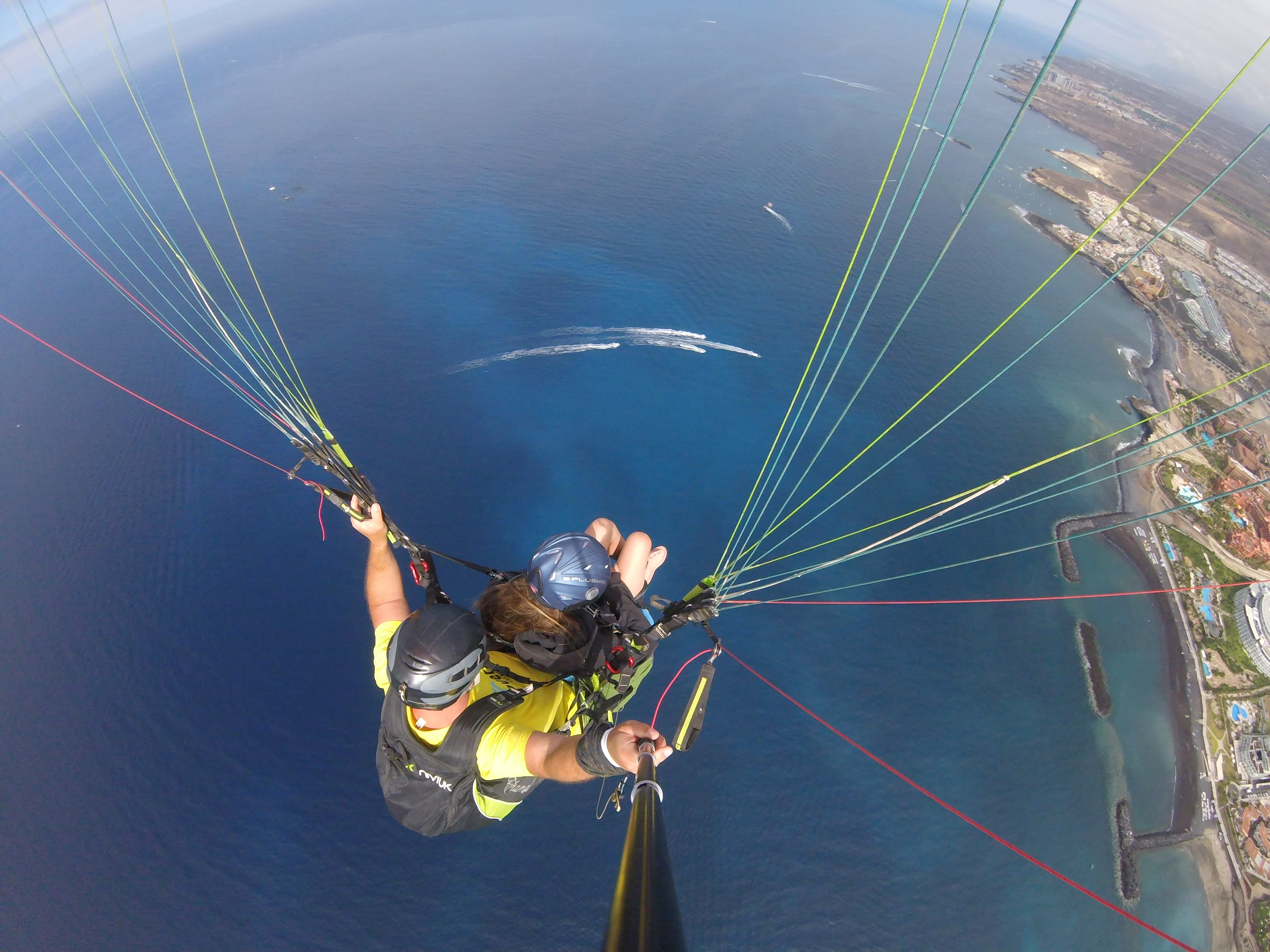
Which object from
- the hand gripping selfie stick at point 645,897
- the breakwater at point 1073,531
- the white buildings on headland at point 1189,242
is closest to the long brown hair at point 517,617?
the hand gripping selfie stick at point 645,897

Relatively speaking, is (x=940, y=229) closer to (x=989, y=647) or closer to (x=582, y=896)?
(x=989, y=647)

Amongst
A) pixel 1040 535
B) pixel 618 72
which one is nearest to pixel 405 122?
pixel 618 72

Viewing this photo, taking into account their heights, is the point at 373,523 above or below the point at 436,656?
above

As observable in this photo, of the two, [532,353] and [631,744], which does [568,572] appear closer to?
[631,744]

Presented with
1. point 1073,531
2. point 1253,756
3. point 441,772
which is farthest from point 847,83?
point 441,772

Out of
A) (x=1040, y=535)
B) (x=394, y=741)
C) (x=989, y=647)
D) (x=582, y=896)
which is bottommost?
(x=582, y=896)

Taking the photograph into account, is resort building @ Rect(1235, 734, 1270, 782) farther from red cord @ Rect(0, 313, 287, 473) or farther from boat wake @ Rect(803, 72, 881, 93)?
boat wake @ Rect(803, 72, 881, 93)
